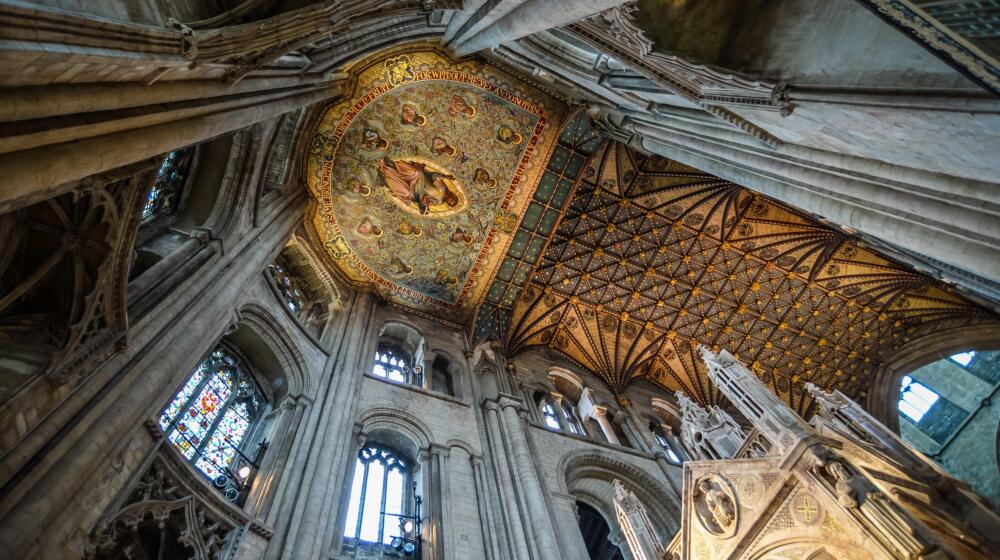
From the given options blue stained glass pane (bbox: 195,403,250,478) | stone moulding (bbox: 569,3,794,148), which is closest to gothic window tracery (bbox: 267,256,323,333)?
blue stained glass pane (bbox: 195,403,250,478)

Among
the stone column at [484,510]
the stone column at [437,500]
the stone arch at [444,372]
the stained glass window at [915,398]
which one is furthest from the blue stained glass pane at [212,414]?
the stained glass window at [915,398]

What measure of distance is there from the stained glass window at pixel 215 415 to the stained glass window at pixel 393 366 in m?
3.19

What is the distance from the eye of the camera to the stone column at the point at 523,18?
4812 mm

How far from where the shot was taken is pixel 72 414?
4.50m

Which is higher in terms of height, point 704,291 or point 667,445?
point 704,291

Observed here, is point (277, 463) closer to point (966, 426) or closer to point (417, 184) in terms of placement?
point (417, 184)

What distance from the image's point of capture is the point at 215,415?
8.09 meters

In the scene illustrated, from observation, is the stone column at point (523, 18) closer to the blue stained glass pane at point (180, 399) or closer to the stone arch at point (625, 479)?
the blue stained glass pane at point (180, 399)

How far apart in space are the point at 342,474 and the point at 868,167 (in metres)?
7.89

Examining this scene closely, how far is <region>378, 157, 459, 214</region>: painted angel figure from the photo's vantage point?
501 inches

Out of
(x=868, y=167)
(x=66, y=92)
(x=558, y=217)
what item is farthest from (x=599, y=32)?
(x=558, y=217)

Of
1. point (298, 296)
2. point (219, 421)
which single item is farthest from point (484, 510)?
point (298, 296)

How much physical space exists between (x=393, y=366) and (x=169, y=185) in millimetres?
6514

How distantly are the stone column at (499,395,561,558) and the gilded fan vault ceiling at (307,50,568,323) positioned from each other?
395cm
